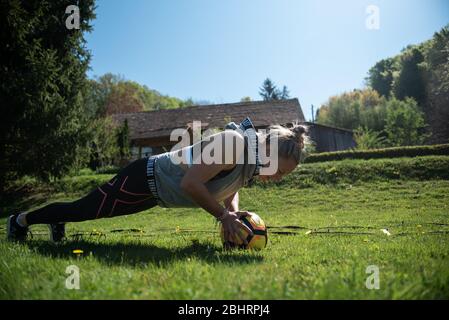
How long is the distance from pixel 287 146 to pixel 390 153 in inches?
651

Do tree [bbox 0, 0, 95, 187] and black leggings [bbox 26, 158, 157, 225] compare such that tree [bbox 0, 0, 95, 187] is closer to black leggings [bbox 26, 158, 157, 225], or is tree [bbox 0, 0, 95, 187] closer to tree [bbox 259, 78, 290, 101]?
black leggings [bbox 26, 158, 157, 225]

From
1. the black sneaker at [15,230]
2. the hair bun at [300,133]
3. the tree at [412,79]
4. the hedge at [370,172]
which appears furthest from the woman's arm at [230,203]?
the tree at [412,79]

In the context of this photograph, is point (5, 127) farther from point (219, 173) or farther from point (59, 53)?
point (219, 173)

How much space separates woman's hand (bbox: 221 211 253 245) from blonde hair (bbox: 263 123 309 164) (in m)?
0.88

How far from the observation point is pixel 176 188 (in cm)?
422

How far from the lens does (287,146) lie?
397 centimetres

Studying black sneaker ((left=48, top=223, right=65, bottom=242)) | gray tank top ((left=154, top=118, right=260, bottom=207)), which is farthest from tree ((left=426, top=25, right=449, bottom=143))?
black sneaker ((left=48, top=223, right=65, bottom=242))

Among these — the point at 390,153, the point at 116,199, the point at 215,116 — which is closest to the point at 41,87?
the point at 116,199

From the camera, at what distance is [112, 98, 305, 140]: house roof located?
2970cm

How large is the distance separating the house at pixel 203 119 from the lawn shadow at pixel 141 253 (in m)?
24.2

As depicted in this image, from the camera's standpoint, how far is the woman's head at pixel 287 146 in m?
3.97
